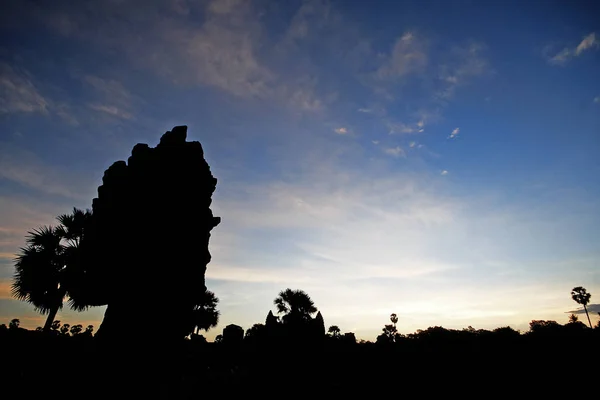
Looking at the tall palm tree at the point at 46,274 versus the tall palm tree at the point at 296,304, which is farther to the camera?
the tall palm tree at the point at 296,304

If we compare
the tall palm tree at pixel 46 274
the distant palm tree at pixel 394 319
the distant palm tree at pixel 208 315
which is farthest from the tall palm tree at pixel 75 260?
the distant palm tree at pixel 394 319

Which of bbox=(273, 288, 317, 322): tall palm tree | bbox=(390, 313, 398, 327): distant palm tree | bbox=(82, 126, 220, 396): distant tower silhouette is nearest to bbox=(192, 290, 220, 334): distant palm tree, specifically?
bbox=(273, 288, 317, 322): tall palm tree

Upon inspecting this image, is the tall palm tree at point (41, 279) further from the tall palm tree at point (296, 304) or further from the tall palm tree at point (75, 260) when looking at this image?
the tall palm tree at point (296, 304)

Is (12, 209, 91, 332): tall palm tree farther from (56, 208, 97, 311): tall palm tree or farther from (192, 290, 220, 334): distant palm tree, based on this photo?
(192, 290, 220, 334): distant palm tree

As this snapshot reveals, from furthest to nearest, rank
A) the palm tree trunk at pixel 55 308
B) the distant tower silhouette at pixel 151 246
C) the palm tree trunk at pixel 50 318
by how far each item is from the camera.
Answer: the palm tree trunk at pixel 55 308
the palm tree trunk at pixel 50 318
the distant tower silhouette at pixel 151 246

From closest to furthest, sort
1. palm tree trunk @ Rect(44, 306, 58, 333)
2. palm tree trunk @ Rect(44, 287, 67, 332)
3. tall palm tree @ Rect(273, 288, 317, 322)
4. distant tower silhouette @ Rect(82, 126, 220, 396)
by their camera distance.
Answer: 1. distant tower silhouette @ Rect(82, 126, 220, 396)
2. palm tree trunk @ Rect(44, 306, 58, 333)
3. palm tree trunk @ Rect(44, 287, 67, 332)
4. tall palm tree @ Rect(273, 288, 317, 322)

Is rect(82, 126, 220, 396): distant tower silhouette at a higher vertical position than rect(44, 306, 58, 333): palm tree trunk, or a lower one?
higher

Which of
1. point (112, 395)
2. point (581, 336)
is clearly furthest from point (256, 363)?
point (581, 336)

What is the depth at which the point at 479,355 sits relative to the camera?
44.8 feet

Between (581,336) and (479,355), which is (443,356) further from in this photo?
(581,336)

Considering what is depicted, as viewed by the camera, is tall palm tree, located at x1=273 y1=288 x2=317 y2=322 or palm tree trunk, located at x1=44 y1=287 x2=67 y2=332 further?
tall palm tree, located at x1=273 y1=288 x2=317 y2=322

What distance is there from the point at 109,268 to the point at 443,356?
17732mm

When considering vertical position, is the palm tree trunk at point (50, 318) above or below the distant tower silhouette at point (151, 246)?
below

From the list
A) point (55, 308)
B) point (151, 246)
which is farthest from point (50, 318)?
point (151, 246)
